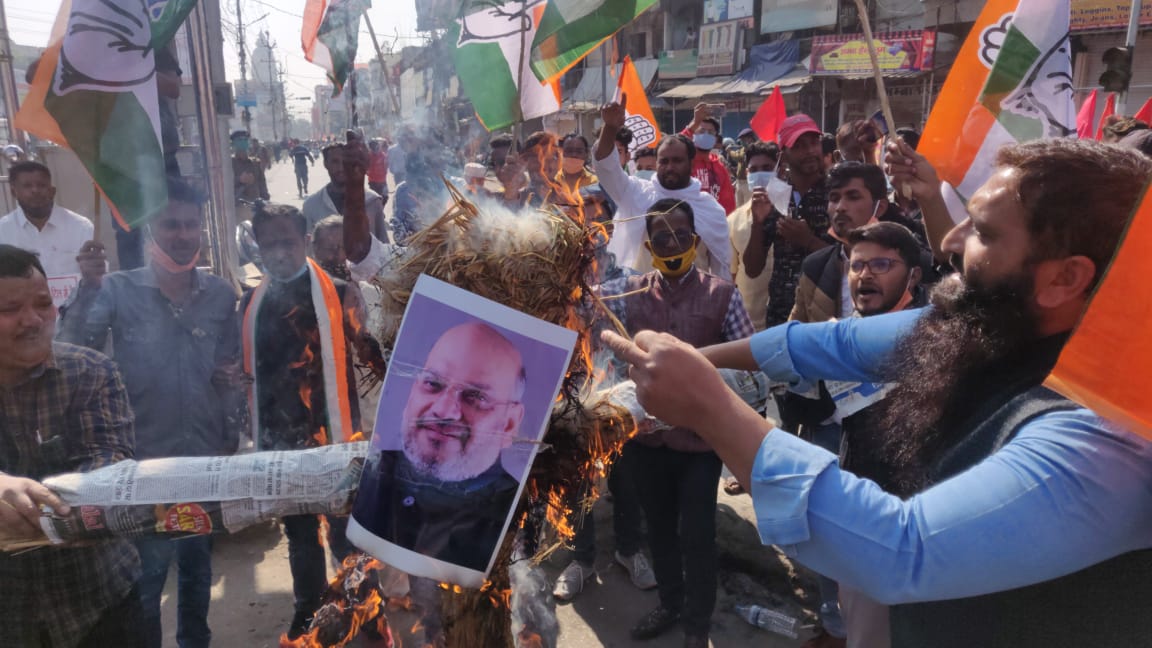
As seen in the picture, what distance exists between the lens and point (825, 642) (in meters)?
3.62

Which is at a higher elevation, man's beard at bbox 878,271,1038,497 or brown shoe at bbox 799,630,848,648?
man's beard at bbox 878,271,1038,497

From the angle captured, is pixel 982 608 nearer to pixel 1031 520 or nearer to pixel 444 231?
pixel 1031 520

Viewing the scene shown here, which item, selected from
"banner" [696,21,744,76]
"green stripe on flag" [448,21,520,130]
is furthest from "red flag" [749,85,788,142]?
"banner" [696,21,744,76]

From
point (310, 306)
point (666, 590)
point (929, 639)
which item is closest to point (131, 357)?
point (310, 306)

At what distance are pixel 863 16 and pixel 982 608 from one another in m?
2.79

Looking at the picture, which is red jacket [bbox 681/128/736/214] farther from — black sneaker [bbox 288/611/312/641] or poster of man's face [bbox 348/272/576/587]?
poster of man's face [bbox 348/272/576/587]

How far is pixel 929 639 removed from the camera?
4.86 feet

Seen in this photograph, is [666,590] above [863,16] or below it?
below

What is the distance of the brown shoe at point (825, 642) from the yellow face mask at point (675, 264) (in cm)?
199

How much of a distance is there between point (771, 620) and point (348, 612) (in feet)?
7.89

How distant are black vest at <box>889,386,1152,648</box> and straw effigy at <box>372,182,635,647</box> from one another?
2.62ft

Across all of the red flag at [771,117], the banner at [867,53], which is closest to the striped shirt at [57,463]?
the red flag at [771,117]

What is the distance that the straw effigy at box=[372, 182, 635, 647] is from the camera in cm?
155

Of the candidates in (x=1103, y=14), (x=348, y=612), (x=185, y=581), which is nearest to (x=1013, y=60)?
(x=348, y=612)
